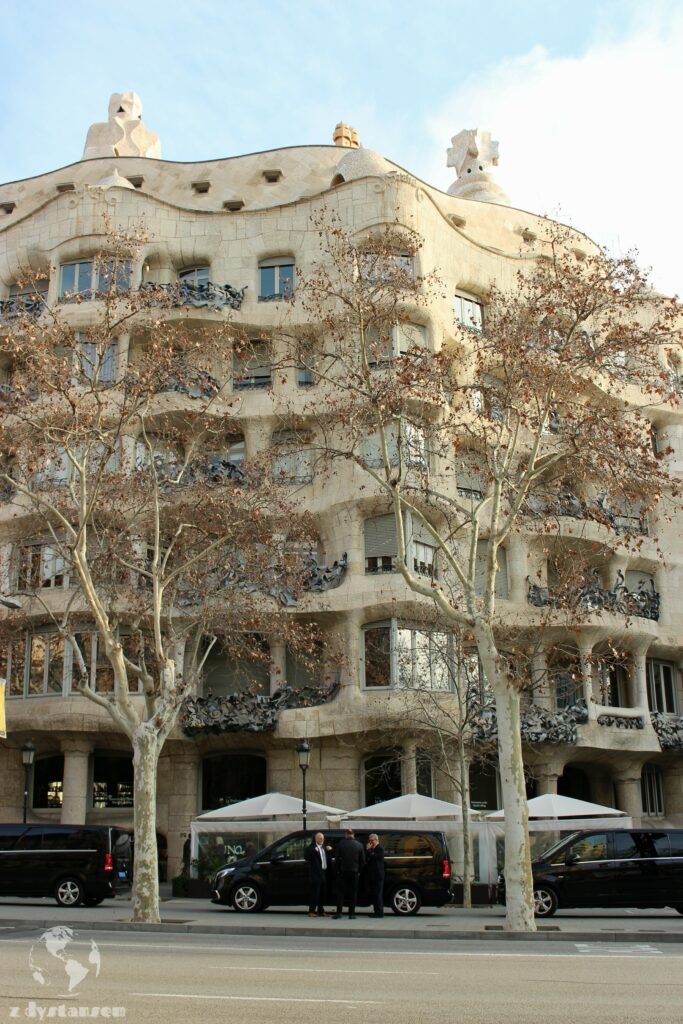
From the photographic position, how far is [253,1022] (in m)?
7.91

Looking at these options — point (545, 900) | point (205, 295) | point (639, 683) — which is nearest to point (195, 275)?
point (205, 295)

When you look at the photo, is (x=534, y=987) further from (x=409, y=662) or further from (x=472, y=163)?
(x=472, y=163)

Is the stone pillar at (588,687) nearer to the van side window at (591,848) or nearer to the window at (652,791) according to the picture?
the window at (652,791)

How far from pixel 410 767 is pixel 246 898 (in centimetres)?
904

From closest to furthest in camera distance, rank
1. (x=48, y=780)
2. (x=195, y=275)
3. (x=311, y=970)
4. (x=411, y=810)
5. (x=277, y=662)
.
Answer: (x=311, y=970) → (x=411, y=810) → (x=277, y=662) → (x=48, y=780) → (x=195, y=275)

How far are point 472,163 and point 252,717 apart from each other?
25.0 m

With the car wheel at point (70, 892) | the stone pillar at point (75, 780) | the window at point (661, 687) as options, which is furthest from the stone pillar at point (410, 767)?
the car wheel at point (70, 892)

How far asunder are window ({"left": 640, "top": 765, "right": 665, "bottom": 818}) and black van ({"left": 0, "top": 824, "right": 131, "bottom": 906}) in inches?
751

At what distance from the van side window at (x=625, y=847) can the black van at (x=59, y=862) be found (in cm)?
972

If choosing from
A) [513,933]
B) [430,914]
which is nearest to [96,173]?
[430,914]

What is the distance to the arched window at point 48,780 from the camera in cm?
3262

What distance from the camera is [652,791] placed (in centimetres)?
3562

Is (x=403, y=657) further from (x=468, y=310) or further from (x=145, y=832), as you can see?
(x=468, y=310)

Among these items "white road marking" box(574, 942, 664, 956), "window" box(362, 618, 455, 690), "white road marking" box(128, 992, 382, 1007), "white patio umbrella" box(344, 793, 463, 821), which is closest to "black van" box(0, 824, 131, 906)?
"white patio umbrella" box(344, 793, 463, 821)
